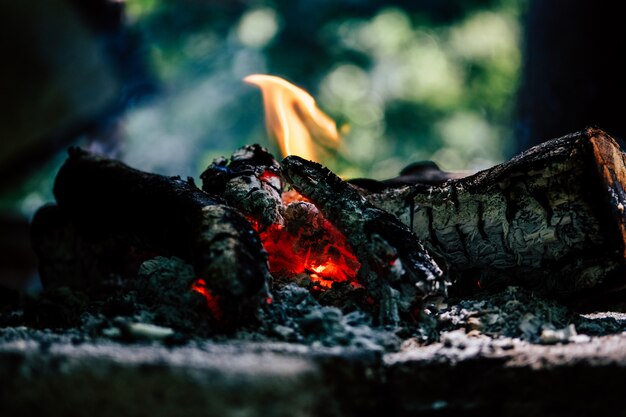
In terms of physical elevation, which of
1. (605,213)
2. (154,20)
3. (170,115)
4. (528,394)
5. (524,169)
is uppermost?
(154,20)

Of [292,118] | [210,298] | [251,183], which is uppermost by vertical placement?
[292,118]

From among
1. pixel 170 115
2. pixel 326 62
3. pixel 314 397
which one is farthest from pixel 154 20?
pixel 314 397

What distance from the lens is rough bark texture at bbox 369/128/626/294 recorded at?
4.41 ft

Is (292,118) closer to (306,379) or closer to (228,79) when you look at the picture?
(306,379)

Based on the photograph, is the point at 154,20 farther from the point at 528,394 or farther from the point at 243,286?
the point at 528,394

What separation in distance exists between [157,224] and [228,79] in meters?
6.23

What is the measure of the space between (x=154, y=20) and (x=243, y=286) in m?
6.88

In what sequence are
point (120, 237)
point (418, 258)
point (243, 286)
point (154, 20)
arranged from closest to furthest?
1. point (243, 286)
2. point (418, 258)
3. point (120, 237)
4. point (154, 20)

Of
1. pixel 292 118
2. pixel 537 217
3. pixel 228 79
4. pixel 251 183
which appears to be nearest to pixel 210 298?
pixel 251 183

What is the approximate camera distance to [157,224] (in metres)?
1.51

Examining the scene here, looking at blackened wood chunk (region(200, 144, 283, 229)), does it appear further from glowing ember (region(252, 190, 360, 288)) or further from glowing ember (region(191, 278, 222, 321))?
glowing ember (region(191, 278, 222, 321))

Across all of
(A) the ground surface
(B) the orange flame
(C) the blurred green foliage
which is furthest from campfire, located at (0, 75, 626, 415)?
(C) the blurred green foliage

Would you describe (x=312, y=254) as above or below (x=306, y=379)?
above

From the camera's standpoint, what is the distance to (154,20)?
23.1 feet
